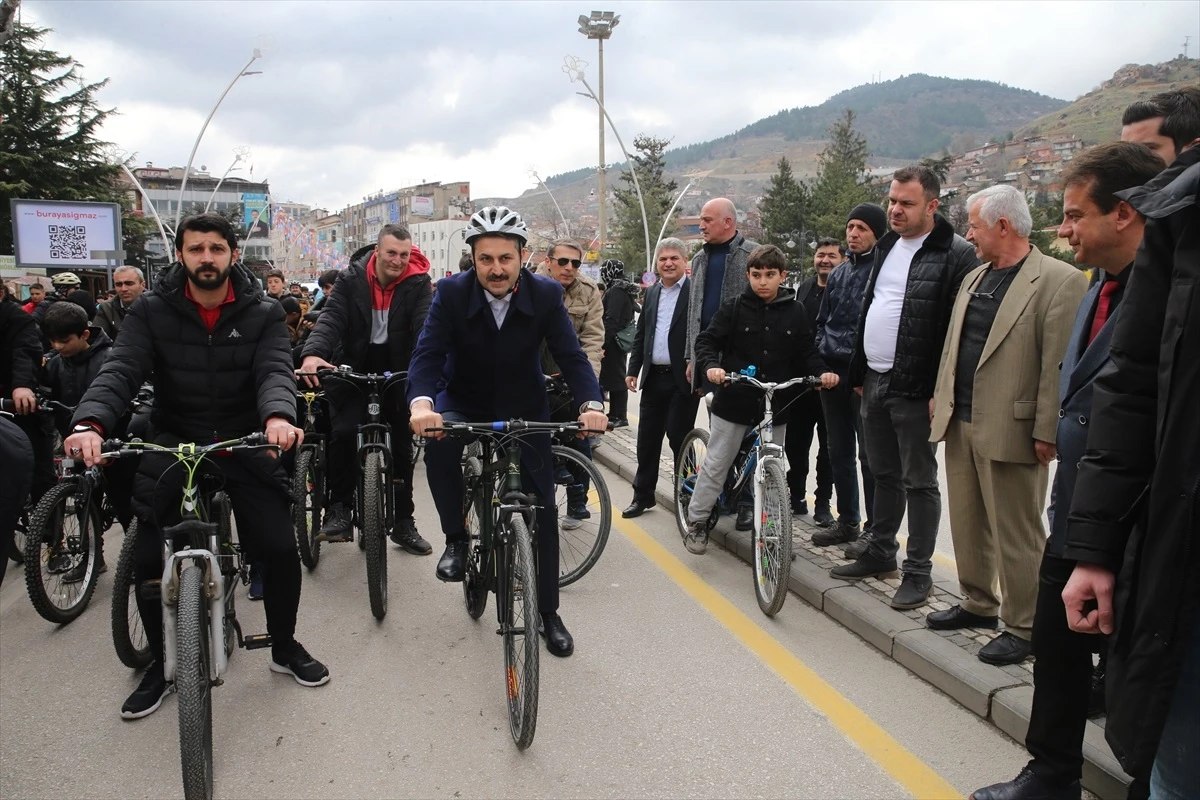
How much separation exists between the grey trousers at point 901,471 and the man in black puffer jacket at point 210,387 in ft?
9.99

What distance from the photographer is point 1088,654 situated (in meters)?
2.68

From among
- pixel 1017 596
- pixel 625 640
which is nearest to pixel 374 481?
pixel 625 640

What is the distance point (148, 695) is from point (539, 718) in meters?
1.70

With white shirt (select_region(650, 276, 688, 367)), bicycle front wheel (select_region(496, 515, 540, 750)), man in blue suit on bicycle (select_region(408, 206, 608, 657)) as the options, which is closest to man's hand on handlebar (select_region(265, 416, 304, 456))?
man in blue suit on bicycle (select_region(408, 206, 608, 657))

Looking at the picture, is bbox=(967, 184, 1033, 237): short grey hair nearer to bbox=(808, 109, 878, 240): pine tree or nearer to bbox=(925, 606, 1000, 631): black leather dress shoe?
bbox=(925, 606, 1000, 631): black leather dress shoe

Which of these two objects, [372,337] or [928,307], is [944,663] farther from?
[372,337]

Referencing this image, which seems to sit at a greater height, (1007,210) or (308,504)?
(1007,210)

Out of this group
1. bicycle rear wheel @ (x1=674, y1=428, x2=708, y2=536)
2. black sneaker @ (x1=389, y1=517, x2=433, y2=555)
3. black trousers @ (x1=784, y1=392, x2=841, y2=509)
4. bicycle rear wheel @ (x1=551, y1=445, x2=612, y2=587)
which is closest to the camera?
bicycle rear wheel @ (x1=551, y1=445, x2=612, y2=587)

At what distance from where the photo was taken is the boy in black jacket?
5.49 metres

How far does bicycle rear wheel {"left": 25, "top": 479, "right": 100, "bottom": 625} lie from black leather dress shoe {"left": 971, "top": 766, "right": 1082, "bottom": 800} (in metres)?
4.58

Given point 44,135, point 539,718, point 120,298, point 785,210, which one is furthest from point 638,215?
point 539,718

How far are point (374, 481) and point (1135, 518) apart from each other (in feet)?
12.7

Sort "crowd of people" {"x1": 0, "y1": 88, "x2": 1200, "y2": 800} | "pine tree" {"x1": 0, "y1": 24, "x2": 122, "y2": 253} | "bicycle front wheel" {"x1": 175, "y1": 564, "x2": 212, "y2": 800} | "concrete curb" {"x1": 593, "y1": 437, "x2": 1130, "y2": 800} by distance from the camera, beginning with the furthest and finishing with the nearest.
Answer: "pine tree" {"x1": 0, "y1": 24, "x2": 122, "y2": 253}, "concrete curb" {"x1": 593, "y1": 437, "x2": 1130, "y2": 800}, "bicycle front wheel" {"x1": 175, "y1": 564, "x2": 212, "y2": 800}, "crowd of people" {"x1": 0, "y1": 88, "x2": 1200, "y2": 800}

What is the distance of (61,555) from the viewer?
15.8 feet
